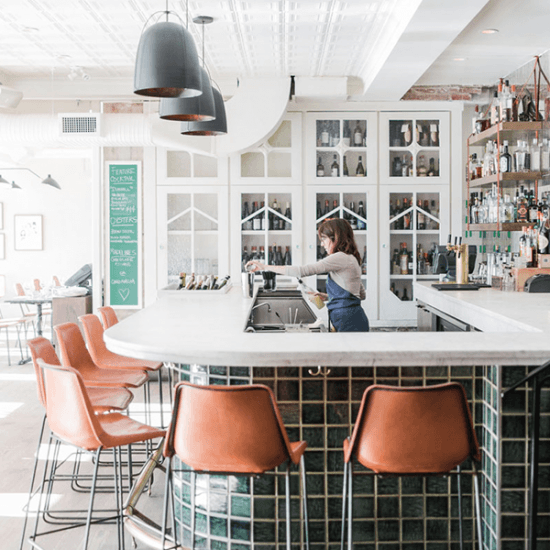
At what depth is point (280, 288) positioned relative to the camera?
521 centimetres

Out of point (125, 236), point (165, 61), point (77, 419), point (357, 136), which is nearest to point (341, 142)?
point (357, 136)

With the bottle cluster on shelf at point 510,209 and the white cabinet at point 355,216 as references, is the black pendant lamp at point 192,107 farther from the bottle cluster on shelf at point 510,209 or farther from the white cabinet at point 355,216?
the white cabinet at point 355,216

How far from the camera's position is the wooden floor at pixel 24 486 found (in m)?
2.85

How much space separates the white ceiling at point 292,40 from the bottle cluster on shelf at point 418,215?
1.13 meters

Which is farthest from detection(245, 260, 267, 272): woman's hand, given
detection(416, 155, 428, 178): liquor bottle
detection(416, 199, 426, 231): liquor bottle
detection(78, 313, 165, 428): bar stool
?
detection(416, 155, 428, 178): liquor bottle

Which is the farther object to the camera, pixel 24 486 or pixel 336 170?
pixel 336 170

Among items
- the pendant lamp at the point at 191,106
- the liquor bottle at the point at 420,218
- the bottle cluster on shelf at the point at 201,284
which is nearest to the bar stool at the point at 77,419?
the pendant lamp at the point at 191,106

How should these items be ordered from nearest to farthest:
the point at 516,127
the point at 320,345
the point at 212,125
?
the point at 320,345 → the point at 212,125 → the point at 516,127

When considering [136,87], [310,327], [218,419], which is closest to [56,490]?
[310,327]

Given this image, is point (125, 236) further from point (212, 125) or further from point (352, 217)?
point (212, 125)

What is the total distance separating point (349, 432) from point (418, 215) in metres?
4.50

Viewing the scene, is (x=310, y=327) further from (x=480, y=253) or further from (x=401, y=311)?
(x=480, y=253)

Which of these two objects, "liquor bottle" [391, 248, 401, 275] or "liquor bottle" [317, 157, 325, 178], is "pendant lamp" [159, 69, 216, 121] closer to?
"liquor bottle" [317, 157, 325, 178]

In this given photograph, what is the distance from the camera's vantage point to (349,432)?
239 centimetres
